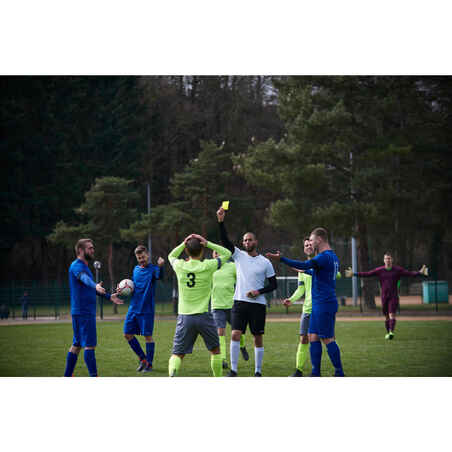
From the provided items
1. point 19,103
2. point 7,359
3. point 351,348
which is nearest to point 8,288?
point 19,103

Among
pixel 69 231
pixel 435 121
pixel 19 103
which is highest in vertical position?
pixel 19 103

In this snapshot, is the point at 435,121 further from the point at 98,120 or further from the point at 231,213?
the point at 98,120

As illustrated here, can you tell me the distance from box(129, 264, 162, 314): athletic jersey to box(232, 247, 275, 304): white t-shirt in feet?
6.00

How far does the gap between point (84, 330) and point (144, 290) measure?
89.3 inches

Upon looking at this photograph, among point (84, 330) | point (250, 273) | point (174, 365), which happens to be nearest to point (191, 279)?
point (174, 365)

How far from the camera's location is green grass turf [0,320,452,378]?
1134 centimetres

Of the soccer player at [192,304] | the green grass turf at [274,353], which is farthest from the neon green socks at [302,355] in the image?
the soccer player at [192,304]

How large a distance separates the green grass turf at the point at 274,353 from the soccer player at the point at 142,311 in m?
0.34

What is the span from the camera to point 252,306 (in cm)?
1012

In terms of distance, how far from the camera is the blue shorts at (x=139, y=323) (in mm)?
11445

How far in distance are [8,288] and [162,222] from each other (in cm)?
802

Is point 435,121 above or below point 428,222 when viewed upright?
above

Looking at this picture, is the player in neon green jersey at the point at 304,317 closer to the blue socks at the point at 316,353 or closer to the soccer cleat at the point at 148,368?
the blue socks at the point at 316,353

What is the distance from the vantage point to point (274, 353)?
46.4 feet
